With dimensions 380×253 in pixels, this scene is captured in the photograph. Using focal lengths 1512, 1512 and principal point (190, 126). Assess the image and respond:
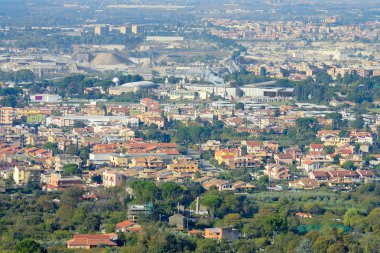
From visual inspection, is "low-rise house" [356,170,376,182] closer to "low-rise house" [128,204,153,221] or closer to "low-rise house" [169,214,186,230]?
"low-rise house" [128,204,153,221]

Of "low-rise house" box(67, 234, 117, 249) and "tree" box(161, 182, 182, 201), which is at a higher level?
"low-rise house" box(67, 234, 117, 249)

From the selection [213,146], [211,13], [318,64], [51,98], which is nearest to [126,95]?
[51,98]

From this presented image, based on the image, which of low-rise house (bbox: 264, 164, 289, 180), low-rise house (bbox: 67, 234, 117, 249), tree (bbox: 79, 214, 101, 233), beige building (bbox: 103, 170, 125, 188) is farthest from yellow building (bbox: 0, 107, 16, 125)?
low-rise house (bbox: 67, 234, 117, 249)

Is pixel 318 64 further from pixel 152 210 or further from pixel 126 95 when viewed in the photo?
pixel 152 210

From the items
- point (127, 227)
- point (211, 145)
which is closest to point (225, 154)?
point (211, 145)

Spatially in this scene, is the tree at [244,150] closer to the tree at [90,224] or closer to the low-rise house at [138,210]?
the low-rise house at [138,210]
